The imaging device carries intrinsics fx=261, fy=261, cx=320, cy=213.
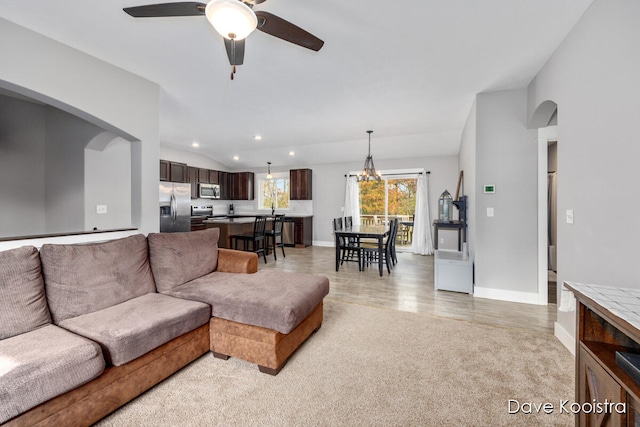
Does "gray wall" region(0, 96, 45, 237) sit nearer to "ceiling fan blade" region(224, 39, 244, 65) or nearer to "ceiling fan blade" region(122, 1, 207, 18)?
"ceiling fan blade" region(122, 1, 207, 18)

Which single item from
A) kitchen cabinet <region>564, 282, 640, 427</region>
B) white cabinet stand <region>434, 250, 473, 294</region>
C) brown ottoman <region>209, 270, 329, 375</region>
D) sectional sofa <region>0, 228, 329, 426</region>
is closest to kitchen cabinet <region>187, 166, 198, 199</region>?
sectional sofa <region>0, 228, 329, 426</region>

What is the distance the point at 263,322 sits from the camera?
1.86 metres

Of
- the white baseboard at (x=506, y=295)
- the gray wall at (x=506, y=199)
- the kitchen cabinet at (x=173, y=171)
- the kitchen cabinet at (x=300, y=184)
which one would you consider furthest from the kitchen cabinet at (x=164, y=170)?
the white baseboard at (x=506, y=295)

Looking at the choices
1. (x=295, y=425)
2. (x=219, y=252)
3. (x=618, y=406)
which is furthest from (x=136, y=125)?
(x=618, y=406)

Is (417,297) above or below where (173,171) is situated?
below

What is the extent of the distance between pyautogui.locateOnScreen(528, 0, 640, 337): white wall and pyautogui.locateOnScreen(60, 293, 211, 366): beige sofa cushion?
2.79m

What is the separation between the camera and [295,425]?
144cm

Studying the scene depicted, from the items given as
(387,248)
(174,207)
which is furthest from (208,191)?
(387,248)

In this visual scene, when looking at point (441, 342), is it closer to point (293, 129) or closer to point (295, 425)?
point (295, 425)

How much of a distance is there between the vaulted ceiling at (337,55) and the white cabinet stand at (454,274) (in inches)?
86.7

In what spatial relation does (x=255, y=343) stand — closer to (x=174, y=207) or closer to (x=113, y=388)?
(x=113, y=388)

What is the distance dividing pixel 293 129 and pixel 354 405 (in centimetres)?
458

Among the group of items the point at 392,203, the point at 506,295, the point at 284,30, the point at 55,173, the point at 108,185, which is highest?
the point at 284,30

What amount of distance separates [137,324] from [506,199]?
391cm
